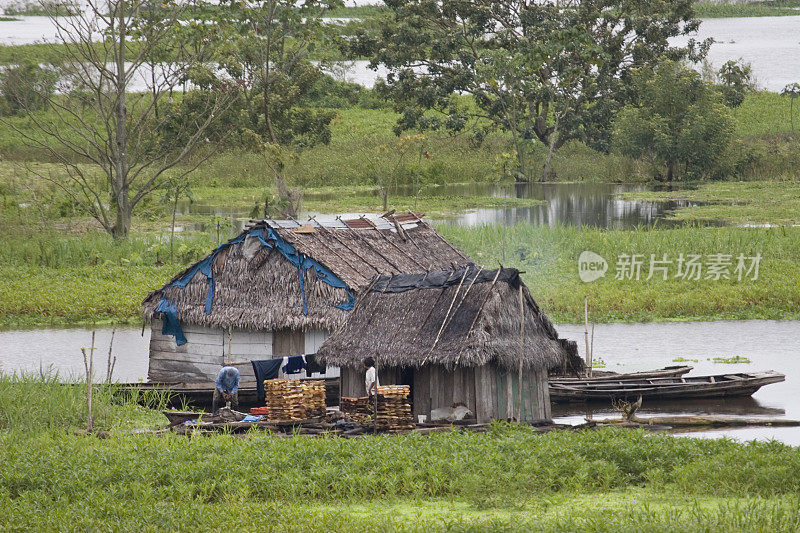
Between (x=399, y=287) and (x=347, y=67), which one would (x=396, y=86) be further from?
(x=399, y=287)

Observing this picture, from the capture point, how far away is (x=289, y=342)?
19469 mm

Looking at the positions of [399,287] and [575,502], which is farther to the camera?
[399,287]

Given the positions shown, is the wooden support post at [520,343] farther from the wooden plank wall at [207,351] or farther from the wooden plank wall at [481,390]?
the wooden plank wall at [207,351]

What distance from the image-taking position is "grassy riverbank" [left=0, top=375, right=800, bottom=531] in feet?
31.9

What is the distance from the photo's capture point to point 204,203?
48.0 meters

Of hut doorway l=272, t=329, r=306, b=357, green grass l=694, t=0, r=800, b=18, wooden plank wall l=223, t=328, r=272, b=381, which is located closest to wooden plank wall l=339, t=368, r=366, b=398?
hut doorway l=272, t=329, r=306, b=357

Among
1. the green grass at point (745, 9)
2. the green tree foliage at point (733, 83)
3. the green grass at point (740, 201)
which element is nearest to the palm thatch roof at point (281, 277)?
the green grass at point (740, 201)

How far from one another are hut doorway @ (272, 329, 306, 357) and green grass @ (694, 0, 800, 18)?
70.6 m

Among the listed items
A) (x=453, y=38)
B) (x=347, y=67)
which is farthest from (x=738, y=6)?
(x=453, y=38)

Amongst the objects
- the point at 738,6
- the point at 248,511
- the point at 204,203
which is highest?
the point at 738,6

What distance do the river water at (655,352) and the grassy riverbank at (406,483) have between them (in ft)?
19.2

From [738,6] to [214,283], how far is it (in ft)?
258

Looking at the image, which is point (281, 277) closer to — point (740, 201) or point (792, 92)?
point (740, 201)

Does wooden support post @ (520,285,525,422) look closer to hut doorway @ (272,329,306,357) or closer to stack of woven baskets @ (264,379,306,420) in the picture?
stack of woven baskets @ (264,379,306,420)
